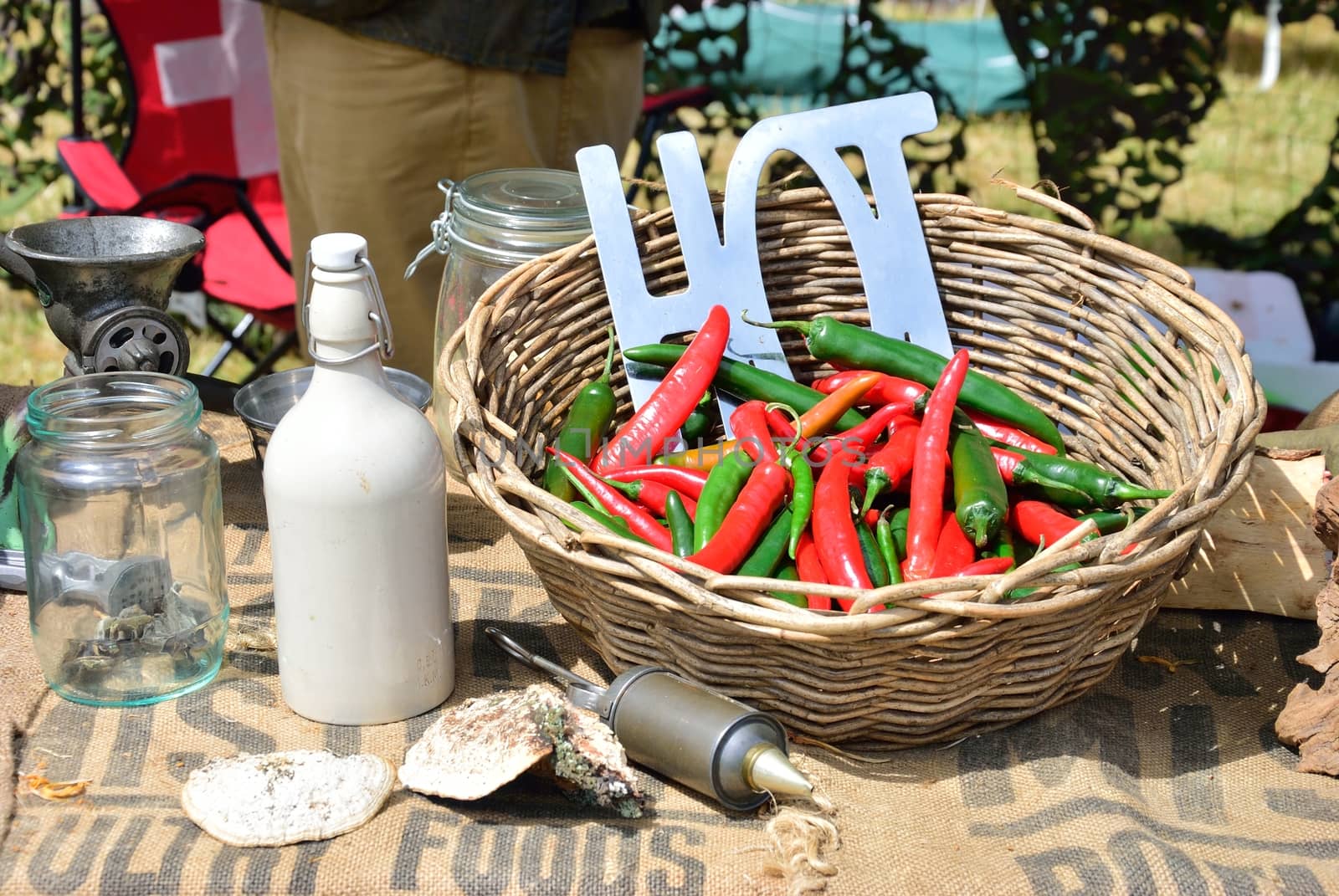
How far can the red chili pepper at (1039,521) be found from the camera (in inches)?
60.1

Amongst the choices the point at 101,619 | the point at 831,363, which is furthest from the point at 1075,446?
the point at 101,619

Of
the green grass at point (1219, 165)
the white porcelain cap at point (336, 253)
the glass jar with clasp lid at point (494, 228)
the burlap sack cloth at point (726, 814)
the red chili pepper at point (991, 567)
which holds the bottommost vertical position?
the green grass at point (1219, 165)

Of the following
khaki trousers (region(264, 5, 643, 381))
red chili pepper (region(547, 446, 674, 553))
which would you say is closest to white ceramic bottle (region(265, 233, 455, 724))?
red chili pepper (region(547, 446, 674, 553))

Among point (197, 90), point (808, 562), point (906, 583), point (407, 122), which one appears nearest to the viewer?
point (906, 583)

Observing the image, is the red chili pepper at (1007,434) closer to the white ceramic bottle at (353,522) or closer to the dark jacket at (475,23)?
the white ceramic bottle at (353,522)

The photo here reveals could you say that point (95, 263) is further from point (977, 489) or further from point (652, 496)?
point (977, 489)

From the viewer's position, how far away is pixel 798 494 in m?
1.55

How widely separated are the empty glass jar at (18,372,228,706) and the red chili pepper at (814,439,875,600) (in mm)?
712

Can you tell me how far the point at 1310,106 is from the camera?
630cm

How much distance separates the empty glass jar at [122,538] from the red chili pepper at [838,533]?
0.71m

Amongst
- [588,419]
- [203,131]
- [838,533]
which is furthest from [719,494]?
[203,131]

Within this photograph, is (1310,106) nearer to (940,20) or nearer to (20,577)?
(940,20)

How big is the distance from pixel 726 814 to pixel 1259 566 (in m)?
0.87

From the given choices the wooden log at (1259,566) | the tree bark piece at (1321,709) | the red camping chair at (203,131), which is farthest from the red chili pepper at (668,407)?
the red camping chair at (203,131)
